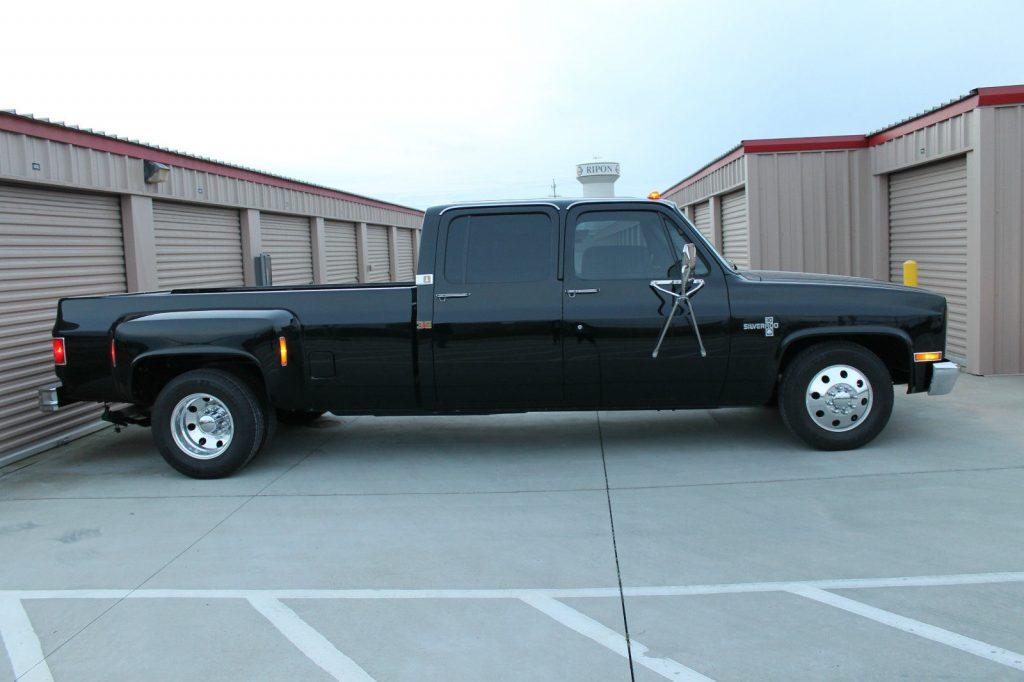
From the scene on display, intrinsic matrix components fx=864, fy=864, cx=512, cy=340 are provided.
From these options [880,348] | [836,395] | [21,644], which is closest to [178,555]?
[21,644]

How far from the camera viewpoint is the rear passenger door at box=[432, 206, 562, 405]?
6535 mm

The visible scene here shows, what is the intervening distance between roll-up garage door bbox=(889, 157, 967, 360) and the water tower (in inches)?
155

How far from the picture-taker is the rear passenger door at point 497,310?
257 inches

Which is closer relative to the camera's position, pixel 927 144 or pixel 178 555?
pixel 178 555

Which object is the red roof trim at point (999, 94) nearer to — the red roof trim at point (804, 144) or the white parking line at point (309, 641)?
the red roof trim at point (804, 144)

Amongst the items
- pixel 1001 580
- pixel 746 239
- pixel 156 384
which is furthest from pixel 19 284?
pixel 746 239

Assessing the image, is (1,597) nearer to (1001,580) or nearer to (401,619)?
(401,619)

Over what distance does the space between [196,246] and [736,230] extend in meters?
8.88

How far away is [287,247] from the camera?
52.8ft

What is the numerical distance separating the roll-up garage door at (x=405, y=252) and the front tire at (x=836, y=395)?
2023 centimetres

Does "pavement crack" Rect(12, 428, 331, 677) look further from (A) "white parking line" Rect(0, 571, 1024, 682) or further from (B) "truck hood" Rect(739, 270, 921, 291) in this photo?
(B) "truck hood" Rect(739, 270, 921, 291)

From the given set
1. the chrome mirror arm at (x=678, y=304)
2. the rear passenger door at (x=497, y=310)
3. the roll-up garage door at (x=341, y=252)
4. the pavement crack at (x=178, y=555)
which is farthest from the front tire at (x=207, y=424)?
the roll-up garage door at (x=341, y=252)

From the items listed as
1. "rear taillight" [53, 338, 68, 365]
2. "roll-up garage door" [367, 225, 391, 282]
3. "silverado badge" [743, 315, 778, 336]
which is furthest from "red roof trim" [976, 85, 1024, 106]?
"roll-up garage door" [367, 225, 391, 282]

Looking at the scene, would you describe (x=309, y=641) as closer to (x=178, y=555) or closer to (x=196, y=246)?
(x=178, y=555)
